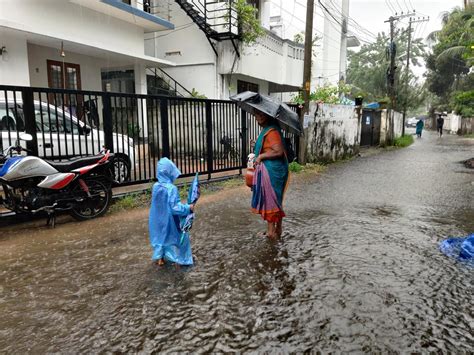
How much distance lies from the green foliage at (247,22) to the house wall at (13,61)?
275 inches

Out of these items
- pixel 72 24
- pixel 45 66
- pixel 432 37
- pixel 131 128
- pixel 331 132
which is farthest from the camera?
pixel 432 37

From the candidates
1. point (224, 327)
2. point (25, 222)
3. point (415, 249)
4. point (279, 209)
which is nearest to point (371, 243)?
point (415, 249)

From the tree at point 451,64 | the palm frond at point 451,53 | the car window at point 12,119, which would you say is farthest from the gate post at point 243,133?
the palm frond at point 451,53

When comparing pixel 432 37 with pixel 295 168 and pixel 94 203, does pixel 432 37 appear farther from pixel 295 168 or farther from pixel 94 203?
pixel 94 203

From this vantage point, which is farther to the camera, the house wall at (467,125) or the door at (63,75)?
the house wall at (467,125)

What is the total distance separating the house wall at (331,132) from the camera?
1180 centimetres

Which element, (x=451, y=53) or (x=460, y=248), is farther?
(x=451, y=53)

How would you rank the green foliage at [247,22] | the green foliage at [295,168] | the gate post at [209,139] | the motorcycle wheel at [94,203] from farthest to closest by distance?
the green foliage at [247,22] → the green foliage at [295,168] → the gate post at [209,139] → the motorcycle wheel at [94,203]

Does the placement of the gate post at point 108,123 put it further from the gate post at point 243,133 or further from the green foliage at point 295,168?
the green foliage at point 295,168

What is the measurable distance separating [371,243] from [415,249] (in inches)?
19.8

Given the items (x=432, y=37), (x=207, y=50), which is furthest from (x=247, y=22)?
(x=432, y=37)

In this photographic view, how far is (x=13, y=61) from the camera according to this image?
8.84 metres

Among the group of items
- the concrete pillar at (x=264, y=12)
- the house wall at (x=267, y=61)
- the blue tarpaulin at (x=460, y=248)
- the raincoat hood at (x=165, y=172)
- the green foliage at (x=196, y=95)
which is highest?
the concrete pillar at (x=264, y=12)

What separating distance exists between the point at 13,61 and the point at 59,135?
14.0ft
